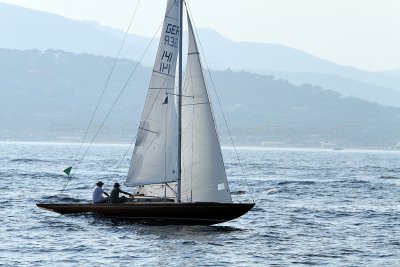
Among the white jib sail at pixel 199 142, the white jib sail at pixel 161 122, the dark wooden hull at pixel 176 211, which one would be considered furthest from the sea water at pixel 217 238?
the white jib sail at pixel 161 122

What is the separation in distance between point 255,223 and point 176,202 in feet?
25.1

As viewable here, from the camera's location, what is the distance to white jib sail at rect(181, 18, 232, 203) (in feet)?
142

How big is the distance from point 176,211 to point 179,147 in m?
2.87

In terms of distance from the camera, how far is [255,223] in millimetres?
50656

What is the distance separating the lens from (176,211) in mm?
43562

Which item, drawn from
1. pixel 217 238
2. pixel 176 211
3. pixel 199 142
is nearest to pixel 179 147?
pixel 199 142

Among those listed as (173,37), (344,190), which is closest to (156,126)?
(173,37)

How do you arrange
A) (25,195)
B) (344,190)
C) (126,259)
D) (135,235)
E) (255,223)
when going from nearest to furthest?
(126,259) < (135,235) < (255,223) < (25,195) < (344,190)

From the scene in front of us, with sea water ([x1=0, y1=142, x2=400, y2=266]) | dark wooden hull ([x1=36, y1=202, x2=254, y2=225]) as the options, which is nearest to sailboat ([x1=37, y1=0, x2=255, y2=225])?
dark wooden hull ([x1=36, y1=202, x2=254, y2=225])

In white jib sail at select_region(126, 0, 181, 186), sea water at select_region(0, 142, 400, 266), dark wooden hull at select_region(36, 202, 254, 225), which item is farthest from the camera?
white jib sail at select_region(126, 0, 181, 186)

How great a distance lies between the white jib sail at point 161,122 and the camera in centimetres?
4388

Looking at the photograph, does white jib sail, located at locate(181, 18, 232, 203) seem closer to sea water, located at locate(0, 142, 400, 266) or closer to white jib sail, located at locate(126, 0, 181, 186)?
white jib sail, located at locate(126, 0, 181, 186)

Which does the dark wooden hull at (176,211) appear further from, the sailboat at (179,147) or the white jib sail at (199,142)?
the white jib sail at (199,142)

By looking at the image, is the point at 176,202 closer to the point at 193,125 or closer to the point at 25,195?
the point at 193,125
